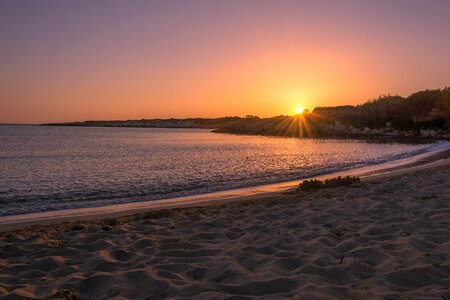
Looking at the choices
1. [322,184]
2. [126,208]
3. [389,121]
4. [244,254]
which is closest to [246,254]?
[244,254]

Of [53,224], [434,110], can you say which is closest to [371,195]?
[53,224]

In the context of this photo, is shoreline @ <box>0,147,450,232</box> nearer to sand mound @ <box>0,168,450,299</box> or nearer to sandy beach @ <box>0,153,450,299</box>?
sandy beach @ <box>0,153,450,299</box>

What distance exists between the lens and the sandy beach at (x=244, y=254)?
14.3 feet

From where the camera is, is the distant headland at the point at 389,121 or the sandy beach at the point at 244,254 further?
the distant headland at the point at 389,121

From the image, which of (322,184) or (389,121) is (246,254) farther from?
(389,121)

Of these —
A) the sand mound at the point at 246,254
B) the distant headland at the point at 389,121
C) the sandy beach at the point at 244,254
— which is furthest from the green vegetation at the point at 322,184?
the distant headland at the point at 389,121

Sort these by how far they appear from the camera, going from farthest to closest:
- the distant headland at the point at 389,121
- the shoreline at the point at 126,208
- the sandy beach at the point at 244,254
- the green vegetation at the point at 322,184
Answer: the distant headland at the point at 389,121, the green vegetation at the point at 322,184, the shoreline at the point at 126,208, the sandy beach at the point at 244,254

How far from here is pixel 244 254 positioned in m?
5.64

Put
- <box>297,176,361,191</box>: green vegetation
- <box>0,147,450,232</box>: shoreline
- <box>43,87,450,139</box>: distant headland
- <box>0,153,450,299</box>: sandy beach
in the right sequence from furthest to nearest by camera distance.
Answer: <box>43,87,450,139</box>: distant headland, <box>297,176,361,191</box>: green vegetation, <box>0,147,450,232</box>: shoreline, <box>0,153,450,299</box>: sandy beach

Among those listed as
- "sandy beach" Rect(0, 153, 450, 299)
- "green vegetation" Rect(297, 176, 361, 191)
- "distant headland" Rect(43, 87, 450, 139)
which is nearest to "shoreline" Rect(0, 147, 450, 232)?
"sandy beach" Rect(0, 153, 450, 299)

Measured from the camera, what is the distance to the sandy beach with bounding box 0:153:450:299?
4.35 metres

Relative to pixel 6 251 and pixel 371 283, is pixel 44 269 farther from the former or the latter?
pixel 371 283

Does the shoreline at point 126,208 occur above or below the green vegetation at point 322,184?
below

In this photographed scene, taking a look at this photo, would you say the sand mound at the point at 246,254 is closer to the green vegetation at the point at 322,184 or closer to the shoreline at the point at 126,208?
the shoreline at the point at 126,208
